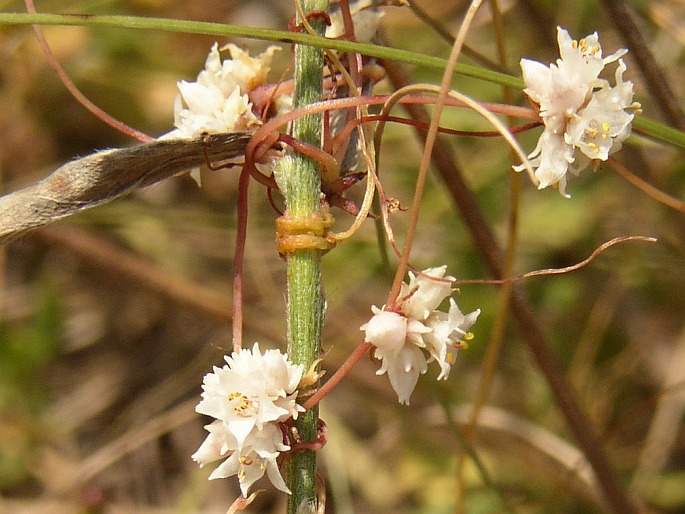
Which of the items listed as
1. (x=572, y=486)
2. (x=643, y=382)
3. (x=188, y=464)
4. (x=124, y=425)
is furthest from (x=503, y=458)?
(x=124, y=425)

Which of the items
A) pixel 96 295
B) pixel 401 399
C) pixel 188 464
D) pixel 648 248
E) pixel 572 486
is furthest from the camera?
pixel 96 295

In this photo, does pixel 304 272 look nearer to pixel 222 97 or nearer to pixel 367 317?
pixel 222 97

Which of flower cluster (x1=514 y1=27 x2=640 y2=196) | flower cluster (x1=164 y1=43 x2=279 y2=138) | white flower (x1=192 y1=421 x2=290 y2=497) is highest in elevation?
flower cluster (x1=164 y1=43 x2=279 y2=138)

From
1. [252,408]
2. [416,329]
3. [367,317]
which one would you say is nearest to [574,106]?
[416,329]

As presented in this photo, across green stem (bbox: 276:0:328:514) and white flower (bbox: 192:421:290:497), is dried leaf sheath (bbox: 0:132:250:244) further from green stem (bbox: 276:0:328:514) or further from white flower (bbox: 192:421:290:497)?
white flower (bbox: 192:421:290:497)

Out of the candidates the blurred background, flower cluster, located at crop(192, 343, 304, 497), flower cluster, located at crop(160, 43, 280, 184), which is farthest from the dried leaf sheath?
the blurred background

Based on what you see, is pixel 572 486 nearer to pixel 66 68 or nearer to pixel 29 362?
pixel 29 362
